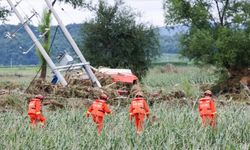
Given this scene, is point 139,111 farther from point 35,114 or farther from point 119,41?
point 119,41

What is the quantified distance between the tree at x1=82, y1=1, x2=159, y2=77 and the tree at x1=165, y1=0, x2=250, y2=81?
12.0 ft

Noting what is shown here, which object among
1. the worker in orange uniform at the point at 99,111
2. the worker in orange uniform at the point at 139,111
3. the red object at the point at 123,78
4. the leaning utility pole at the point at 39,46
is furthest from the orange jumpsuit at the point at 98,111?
the red object at the point at 123,78

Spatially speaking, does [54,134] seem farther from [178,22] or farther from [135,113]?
[178,22]

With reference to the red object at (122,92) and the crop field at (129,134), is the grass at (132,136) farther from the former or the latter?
the red object at (122,92)

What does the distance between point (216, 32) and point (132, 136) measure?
2148cm

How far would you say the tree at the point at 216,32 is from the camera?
91.7 ft

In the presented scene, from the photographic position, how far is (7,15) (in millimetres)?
28594

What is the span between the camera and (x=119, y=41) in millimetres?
34094

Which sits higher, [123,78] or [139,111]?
[123,78]

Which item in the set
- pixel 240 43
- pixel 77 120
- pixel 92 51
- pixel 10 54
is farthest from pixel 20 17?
pixel 10 54

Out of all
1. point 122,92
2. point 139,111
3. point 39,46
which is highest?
point 39,46

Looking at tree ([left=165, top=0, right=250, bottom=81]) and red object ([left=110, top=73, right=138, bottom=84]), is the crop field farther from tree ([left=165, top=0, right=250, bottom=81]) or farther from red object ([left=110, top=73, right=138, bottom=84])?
tree ([left=165, top=0, right=250, bottom=81])

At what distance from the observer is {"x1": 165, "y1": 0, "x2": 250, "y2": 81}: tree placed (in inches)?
1100

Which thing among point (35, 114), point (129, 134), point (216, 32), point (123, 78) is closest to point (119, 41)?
point (216, 32)
